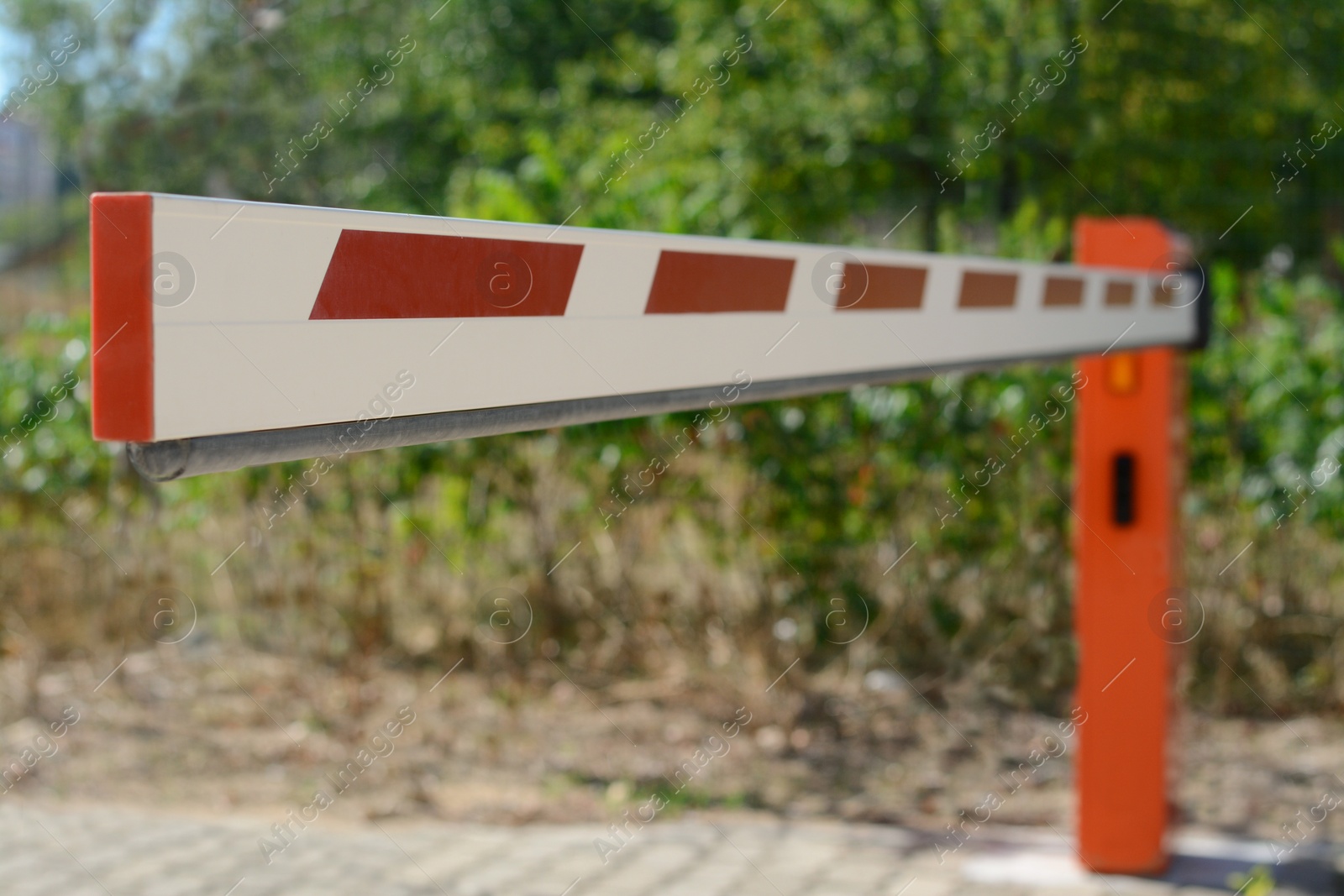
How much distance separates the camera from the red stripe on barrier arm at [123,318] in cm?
86

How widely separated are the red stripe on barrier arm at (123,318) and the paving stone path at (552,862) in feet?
10.3

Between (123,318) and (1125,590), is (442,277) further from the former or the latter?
(1125,590)

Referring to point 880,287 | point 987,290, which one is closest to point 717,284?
point 880,287

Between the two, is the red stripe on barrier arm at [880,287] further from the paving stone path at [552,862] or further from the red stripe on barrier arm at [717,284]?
the paving stone path at [552,862]

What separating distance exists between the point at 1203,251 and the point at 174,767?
49.8ft

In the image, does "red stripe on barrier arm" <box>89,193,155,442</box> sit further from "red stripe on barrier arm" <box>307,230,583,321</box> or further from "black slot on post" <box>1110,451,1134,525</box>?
"black slot on post" <box>1110,451,1134,525</box>

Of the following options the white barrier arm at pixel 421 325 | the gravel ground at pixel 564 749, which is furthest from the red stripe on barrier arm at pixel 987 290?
the gravel ground at pixel 564 749

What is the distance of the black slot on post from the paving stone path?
3.61ft

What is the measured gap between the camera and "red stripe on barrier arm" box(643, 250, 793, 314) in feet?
4.55

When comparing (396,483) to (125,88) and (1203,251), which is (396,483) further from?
(1203,251)

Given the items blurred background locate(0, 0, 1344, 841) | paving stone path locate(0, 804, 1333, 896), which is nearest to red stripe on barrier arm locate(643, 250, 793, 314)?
paving stone path locate(0, 804, 1333, 896)

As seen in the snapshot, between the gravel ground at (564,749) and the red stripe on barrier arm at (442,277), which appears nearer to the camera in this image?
the red stripe on barrier arm at (442,277)

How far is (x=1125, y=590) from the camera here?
3.59 meters

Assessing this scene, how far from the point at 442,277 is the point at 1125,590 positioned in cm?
296
